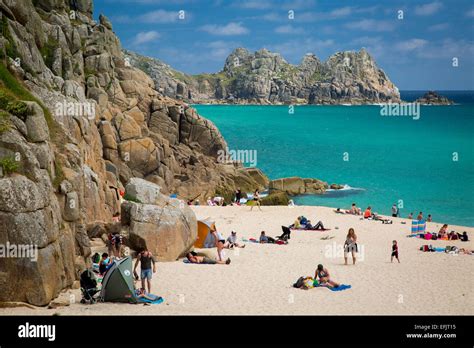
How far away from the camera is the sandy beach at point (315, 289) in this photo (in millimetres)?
17344

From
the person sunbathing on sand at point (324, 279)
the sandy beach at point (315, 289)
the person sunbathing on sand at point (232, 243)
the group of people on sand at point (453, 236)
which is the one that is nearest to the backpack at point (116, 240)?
the sandy beach at point (315, 289)

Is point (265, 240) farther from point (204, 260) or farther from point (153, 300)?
point (153, 300)

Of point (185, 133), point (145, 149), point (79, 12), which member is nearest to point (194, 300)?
point (145, 149)

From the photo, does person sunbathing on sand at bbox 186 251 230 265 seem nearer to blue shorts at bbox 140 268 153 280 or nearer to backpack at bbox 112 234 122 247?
backpack at bbox 112 234 122 247

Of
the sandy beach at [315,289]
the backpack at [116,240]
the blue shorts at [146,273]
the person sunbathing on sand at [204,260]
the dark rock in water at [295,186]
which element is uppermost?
the dark rock in water at [295,186]

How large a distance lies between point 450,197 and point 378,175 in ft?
45.6

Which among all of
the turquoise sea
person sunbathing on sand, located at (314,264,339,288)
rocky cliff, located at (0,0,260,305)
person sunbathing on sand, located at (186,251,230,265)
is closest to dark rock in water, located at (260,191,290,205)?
rocky cliff, located at (0,0,260,305)

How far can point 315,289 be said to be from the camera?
19.9 metres

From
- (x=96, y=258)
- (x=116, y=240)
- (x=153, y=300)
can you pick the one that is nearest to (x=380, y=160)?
(x=116, y=240)

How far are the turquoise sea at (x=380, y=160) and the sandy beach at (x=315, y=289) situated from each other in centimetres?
1946

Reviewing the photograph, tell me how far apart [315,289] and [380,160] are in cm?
6476

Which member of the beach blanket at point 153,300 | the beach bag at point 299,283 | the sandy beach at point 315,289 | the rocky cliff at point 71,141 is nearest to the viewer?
the rocky cliff at point 71,141

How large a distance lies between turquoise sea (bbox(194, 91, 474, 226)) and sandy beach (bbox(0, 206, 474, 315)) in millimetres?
19464

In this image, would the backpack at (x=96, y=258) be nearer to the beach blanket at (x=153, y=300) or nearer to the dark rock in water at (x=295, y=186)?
the beach blanket at (x=153, y=300)
